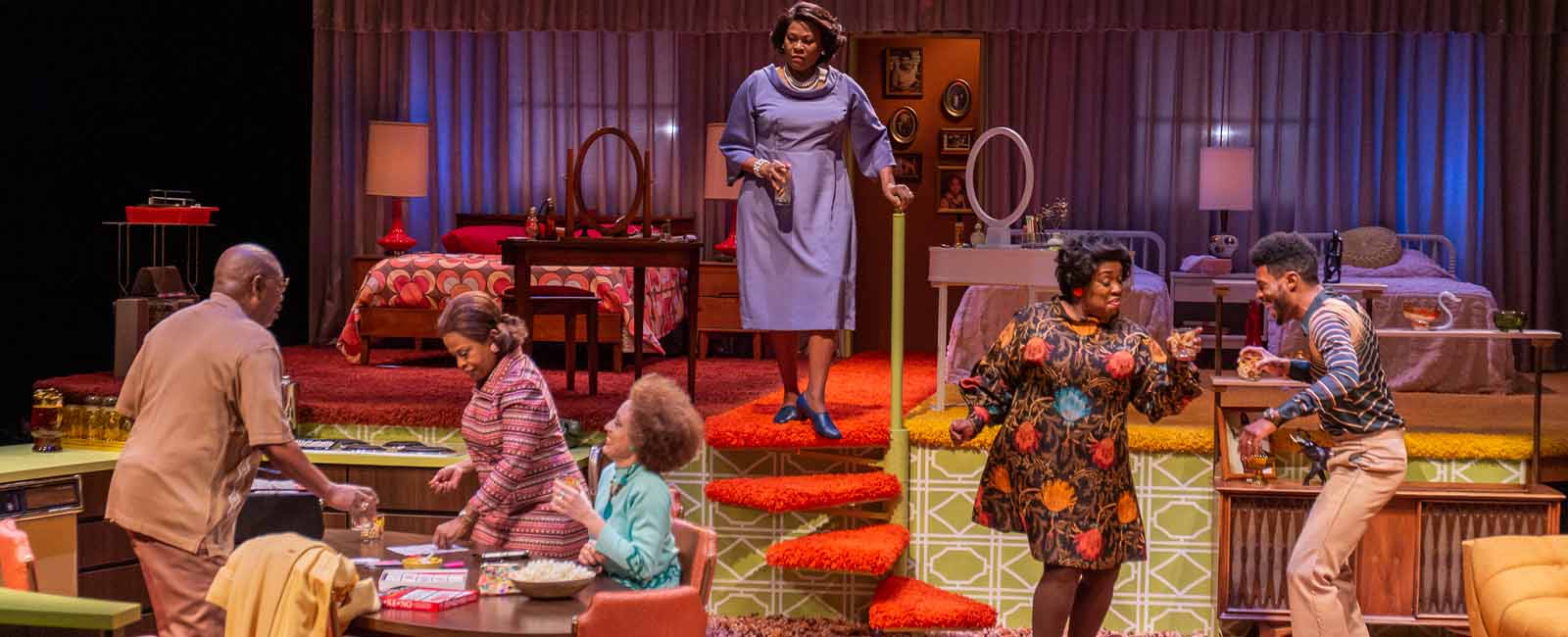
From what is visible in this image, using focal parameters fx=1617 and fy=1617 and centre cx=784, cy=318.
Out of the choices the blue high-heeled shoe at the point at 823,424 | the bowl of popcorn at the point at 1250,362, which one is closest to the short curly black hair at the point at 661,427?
the bowl of popcorn at the point at 1250,362

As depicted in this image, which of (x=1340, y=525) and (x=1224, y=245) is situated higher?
(x=1224, y=245)

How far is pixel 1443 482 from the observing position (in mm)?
5719

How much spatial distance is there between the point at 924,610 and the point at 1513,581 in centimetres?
184

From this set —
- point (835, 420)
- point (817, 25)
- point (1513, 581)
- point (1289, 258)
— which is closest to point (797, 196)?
point (817, 25)

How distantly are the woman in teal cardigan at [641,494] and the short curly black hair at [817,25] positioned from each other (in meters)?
2.11

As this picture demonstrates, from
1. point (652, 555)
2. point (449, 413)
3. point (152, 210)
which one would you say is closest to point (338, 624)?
point (652, 555)

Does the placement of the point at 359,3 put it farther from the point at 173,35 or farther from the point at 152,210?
the point at 152,210

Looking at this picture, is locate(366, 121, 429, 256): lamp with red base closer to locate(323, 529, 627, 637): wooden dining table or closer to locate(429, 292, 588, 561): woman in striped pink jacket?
locate(429, 292, 588, 561): woman in striped pink jacket

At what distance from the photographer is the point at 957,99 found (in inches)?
413

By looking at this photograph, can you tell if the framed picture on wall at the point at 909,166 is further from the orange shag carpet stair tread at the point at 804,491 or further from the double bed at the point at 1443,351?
the orange shag carpet stair tread at the point at 804,491

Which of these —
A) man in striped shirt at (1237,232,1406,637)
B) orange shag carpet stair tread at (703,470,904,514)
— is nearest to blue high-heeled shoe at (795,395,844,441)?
orange shag carpet stair tread at (703,470,904,514)

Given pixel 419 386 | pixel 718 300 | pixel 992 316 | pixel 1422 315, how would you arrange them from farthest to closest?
pixel 718 300 < pixel 992 316 < pixel 419 386 < pixel 1422 315

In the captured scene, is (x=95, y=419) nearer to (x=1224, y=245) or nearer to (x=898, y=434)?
(x=898, y=434)

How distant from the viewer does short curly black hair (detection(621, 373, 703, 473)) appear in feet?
11.9
